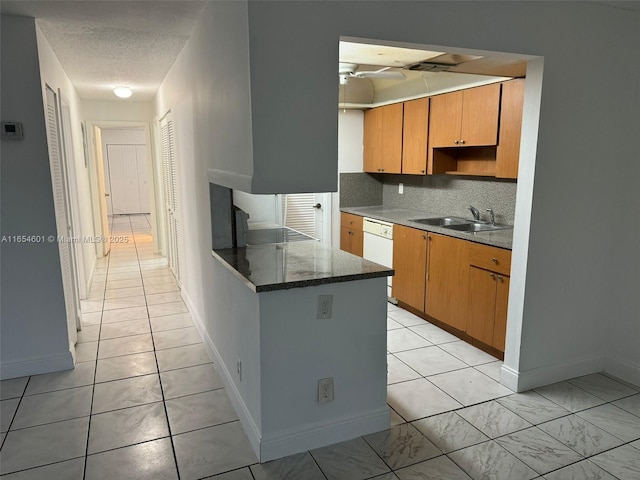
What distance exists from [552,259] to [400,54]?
1611 millimetres

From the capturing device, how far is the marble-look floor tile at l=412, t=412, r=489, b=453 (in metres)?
2.31

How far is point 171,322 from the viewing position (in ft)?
13.5

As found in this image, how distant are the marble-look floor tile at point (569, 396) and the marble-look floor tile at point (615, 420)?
5 cm

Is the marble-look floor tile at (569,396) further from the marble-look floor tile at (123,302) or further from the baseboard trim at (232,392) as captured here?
the marble-look floor tile at (123,302)

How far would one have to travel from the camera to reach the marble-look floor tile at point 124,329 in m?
3.80

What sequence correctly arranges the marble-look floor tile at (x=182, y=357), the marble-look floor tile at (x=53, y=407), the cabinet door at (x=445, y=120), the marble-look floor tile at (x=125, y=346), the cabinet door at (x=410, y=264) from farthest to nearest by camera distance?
the cabinet door at (x=410, y=264) → the cabinet door at (x=445, y=120) → the marble-look floor tile at (x=125, y=346) → the marble-look floor tile at (x=182, y=357) → the marble-look floor tile at (x=53, y=407)

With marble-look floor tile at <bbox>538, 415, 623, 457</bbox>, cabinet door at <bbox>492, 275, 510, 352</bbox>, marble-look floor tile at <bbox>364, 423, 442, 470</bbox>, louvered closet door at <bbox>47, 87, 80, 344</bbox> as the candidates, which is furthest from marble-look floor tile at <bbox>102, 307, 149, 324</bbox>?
marble-look floor tile at <bbox>538, 415, 623, 457</bbox>

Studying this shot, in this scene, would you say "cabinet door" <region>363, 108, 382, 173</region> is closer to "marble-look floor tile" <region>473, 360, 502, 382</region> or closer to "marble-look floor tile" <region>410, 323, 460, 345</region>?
"marble-look floor tile" <region>410, 323, 460, 345</region>

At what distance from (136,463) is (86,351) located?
1604 mm

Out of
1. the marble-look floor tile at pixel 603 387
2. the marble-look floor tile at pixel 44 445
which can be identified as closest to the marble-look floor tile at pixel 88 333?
the marble-look floor tile at pixel 44 445

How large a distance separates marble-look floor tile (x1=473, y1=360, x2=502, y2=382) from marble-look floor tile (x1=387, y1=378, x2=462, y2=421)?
44 cm

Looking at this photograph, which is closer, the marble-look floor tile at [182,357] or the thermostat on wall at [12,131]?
the thermostat on wall at [12,131]

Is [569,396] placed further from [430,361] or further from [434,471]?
[434,471]

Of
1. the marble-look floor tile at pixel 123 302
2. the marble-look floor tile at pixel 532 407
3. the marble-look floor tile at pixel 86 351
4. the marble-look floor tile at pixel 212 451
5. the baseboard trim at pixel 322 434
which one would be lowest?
the marble-look floor tile at pixel 123 302
